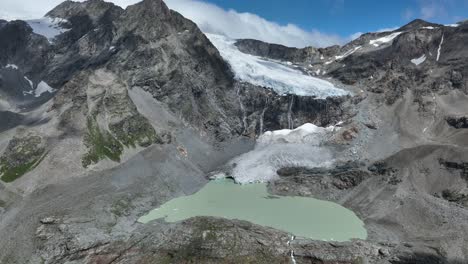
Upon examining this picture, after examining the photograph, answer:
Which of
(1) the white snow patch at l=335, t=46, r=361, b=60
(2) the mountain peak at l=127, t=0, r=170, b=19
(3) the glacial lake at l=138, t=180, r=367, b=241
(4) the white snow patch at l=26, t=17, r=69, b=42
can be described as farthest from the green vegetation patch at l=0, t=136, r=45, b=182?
(1) the white snow patch at l=335, t=46, r=361, b=60

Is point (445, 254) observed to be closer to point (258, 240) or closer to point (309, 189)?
point (258, 240)

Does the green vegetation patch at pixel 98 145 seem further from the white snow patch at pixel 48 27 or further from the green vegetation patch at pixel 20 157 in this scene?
the white snow patch at pixel 48 27

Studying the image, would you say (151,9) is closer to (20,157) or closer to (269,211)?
(20,157)

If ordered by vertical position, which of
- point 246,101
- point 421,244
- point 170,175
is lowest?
point 170,175

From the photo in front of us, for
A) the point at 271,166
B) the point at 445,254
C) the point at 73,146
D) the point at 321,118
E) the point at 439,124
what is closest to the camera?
the point at 445,254

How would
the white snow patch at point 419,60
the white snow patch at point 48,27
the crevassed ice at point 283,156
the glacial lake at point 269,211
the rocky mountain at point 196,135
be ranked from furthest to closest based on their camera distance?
1. the white snow patch at point 48,27
2. the white snow patch at point 419,60
3. the crevassed ice at point 283,156
4. the glacial lake at point 269,211
5. the rocky mountain at point 196,135

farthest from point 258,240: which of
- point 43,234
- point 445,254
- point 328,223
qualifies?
point 43,234

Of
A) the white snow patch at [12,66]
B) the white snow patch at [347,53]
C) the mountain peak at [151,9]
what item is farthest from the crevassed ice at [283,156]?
the white snow patch at [12,66]
